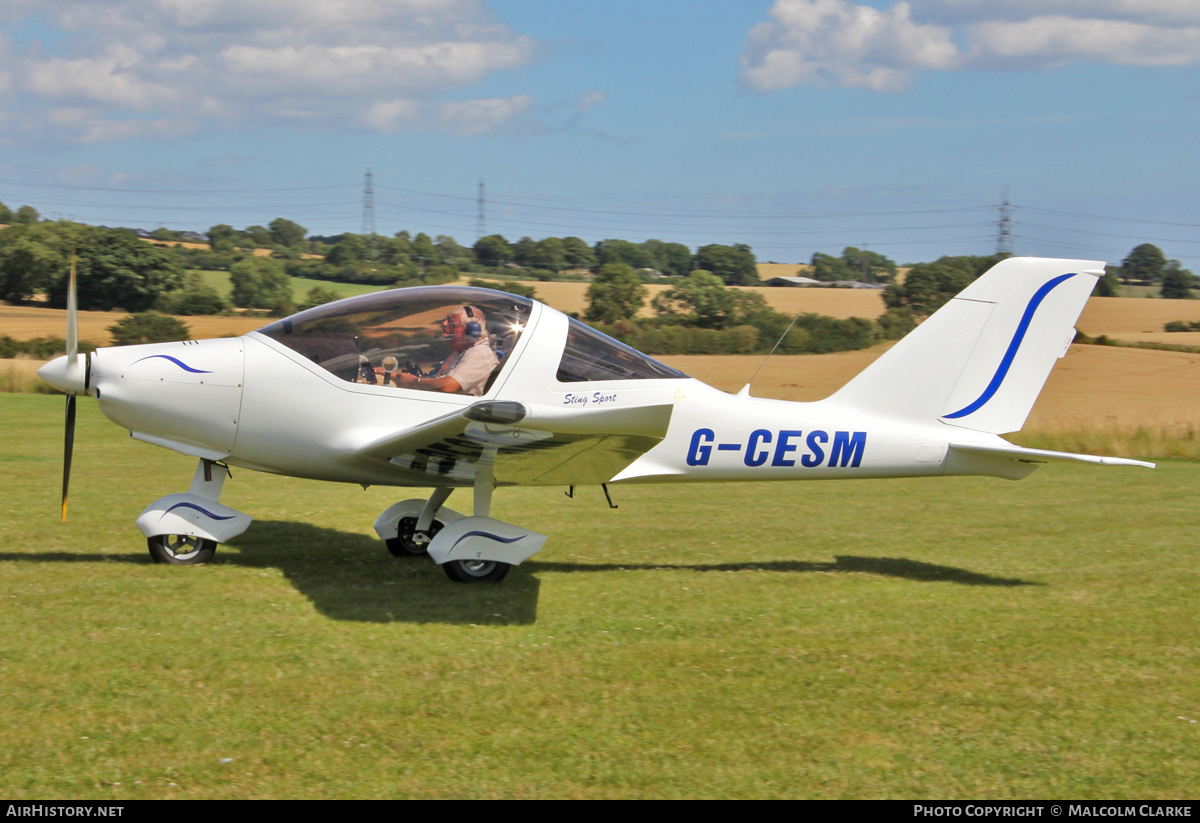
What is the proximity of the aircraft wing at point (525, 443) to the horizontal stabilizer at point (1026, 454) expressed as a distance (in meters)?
2.71

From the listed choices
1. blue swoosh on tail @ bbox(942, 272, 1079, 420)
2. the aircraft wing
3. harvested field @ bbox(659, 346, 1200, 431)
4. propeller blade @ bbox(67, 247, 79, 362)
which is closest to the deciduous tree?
harvested field @ bbox(659, 346, 1200, 431)

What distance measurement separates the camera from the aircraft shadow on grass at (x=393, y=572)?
6.04 m

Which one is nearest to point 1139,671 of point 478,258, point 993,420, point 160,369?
point 993,420

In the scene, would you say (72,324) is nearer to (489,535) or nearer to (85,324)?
(489,535)

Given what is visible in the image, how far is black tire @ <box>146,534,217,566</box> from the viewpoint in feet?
21.9

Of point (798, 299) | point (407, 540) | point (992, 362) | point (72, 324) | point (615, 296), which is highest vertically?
point (798, 299)

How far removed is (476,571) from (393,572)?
749 millimetres

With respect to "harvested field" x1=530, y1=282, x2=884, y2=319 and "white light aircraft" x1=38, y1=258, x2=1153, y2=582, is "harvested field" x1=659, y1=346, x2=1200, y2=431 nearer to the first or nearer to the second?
"harvested field" x1=530, y1=282, x2=884, y2=319

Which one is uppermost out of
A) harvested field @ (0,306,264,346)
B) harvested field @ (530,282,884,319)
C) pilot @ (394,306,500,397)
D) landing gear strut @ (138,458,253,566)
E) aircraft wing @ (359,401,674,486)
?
harvested field @ (530,282,884,319)

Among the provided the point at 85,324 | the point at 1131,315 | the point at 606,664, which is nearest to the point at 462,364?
the point at 606,664

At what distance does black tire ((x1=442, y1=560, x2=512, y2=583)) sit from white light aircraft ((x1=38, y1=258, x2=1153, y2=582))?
1cm

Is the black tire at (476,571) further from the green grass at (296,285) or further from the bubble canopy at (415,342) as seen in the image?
the green grass at (296,285)

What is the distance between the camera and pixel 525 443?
5805mm
